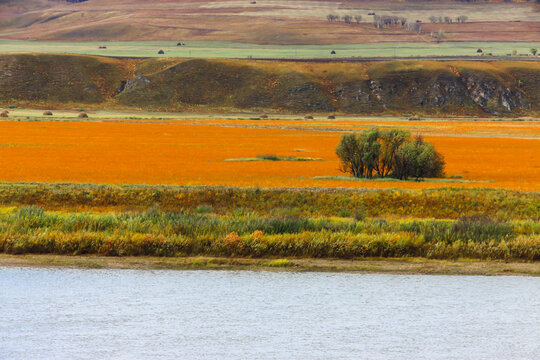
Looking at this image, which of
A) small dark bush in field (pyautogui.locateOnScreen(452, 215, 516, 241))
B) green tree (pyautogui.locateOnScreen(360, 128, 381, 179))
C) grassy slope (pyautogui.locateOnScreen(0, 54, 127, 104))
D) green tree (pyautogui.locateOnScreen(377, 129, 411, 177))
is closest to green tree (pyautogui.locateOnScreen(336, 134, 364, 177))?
green tree (pyautogui.locateOnScreen(360, 128, 381, 179))

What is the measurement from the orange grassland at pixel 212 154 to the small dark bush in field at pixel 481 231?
14.7m

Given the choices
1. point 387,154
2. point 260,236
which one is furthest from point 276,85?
point 260,236

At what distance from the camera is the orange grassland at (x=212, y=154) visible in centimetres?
3991

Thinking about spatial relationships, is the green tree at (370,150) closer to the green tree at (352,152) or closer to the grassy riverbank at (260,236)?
the green tree at (352,152)

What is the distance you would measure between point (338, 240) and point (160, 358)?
8648 mm

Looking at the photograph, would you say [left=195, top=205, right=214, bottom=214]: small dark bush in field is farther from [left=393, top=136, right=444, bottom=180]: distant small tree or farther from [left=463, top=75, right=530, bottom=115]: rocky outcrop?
[left=463, top=75, right=530, bottom=115]: rocky outcrop

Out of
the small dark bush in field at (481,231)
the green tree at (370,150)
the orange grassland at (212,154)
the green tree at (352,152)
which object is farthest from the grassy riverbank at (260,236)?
the green tree at (352,152)

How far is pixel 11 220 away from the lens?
21000 mm

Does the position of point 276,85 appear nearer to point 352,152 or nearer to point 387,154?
point 352,152

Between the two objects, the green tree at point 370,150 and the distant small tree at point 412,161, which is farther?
the distant small tree at point 412,161

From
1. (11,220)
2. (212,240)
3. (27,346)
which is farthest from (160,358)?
(11,220)

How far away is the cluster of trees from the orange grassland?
2538 millimetres

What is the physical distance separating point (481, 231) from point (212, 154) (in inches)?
1645

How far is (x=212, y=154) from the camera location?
199 ft
